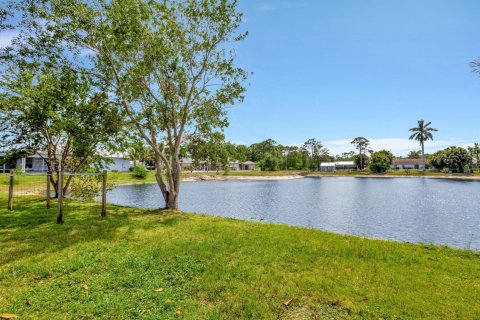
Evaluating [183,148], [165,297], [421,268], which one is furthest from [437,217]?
[165,297]

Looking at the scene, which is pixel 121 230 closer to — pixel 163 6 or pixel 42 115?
pixel 42 115

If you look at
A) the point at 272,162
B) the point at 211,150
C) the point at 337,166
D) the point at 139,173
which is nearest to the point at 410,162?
the point at 337,166

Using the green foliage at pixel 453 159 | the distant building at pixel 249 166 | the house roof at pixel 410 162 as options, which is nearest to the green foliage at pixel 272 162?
the distant building at pixel 249 166

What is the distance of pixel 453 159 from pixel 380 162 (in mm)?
19359

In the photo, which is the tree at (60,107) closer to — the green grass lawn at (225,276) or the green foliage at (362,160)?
the green grass lawn at (225,276)

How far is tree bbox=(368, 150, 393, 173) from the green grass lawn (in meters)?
89.8

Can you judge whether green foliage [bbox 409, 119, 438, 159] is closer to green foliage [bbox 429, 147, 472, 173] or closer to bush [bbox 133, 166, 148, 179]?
green foliage [bbox 429, 147, 472, 173]

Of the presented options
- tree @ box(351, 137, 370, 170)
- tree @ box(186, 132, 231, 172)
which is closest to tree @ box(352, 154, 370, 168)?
tree @ box(351, 137, 370, 170)

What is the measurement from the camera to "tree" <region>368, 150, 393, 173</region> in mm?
88312

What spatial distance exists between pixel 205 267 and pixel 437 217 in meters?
20.6

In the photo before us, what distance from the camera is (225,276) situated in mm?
5539

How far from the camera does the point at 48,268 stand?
5.82m

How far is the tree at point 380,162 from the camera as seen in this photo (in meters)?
88.3

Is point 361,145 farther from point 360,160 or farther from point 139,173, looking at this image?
point 139,173
